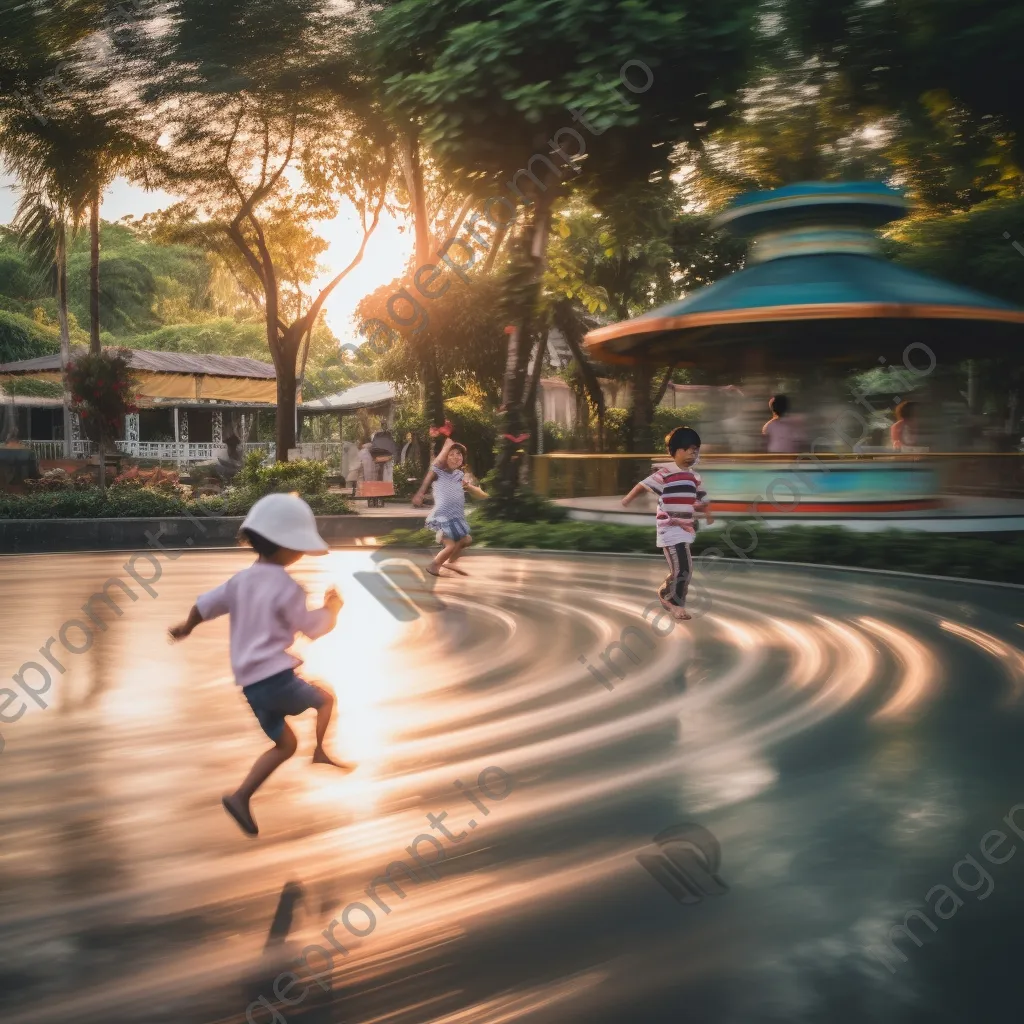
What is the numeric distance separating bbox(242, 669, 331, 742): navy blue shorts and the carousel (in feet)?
52.4

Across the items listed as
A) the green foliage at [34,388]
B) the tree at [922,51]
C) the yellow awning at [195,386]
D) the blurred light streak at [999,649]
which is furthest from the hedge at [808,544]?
the green foliage at [34,388]

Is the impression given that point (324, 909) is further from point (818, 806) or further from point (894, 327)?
point (894, 327)

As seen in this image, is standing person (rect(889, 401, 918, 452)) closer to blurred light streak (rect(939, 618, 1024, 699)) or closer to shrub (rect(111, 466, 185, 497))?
blurred light streak (rect(939, 618, 1024, 699))

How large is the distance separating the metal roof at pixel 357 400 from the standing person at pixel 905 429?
2609cm

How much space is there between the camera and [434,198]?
33594 mm

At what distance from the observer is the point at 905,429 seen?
2441 centimetres

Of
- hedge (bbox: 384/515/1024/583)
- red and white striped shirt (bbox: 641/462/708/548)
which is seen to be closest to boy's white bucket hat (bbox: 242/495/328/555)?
red and white striped shirt (bbox: 641/462/708/548)

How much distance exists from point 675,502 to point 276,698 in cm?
640

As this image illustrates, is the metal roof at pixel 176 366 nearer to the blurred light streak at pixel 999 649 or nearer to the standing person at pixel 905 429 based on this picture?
the standing person at pixel 905 429

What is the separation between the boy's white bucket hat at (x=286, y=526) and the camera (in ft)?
16.3

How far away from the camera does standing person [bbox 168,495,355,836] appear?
16.4 ft

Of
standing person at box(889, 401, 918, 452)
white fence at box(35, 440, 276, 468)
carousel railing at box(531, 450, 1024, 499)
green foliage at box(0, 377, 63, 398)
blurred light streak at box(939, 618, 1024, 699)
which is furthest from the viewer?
green foliage at box(0, 377, 63, 398)

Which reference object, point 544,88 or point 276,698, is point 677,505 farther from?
point 544,88

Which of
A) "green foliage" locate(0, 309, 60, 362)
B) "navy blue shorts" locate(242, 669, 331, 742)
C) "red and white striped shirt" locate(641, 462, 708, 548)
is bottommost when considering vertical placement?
"navy blue shorts" locate(242, 669, 331, 742)
